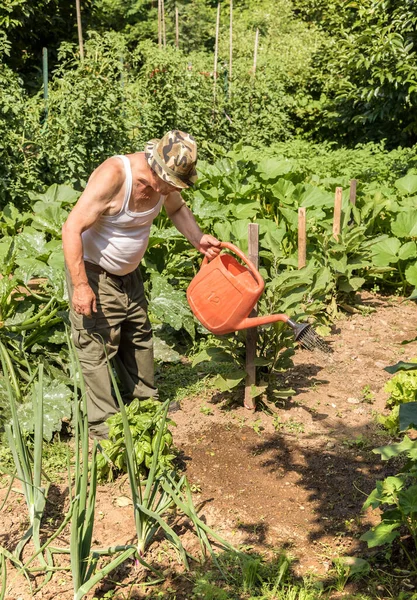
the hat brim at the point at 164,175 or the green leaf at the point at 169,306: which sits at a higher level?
the hat brim at the point at 164,175

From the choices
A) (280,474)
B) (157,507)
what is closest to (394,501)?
(157,507)

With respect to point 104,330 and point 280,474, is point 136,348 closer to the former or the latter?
point 104,330

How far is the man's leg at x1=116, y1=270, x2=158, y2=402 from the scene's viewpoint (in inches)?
138

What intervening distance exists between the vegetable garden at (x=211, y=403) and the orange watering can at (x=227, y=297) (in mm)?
409

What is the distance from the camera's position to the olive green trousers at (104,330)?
11.0 ft

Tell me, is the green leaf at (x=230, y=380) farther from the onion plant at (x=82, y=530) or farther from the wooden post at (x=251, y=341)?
the onion plant at (x=82, y=530)

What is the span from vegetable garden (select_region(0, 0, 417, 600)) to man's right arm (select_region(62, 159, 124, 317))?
491 mm

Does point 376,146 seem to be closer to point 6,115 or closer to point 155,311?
point 6,115

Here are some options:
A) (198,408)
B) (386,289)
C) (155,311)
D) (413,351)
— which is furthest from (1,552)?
(386,289)

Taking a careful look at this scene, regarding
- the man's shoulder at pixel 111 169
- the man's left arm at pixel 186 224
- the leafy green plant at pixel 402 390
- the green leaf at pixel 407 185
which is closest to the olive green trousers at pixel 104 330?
the man's left arm at pixel 186 224

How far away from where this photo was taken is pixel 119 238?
322 centimetres

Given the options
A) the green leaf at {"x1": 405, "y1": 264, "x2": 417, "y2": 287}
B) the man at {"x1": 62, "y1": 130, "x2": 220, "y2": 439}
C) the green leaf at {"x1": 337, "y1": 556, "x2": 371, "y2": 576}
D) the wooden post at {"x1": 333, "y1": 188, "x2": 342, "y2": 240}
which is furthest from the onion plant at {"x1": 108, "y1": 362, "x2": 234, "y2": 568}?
the wooden post at {"x1": 333, "y1": 188, "x2": 342, "y2": 240}

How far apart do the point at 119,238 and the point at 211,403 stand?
1.24 meters

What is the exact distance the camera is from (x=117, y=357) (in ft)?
12.3
